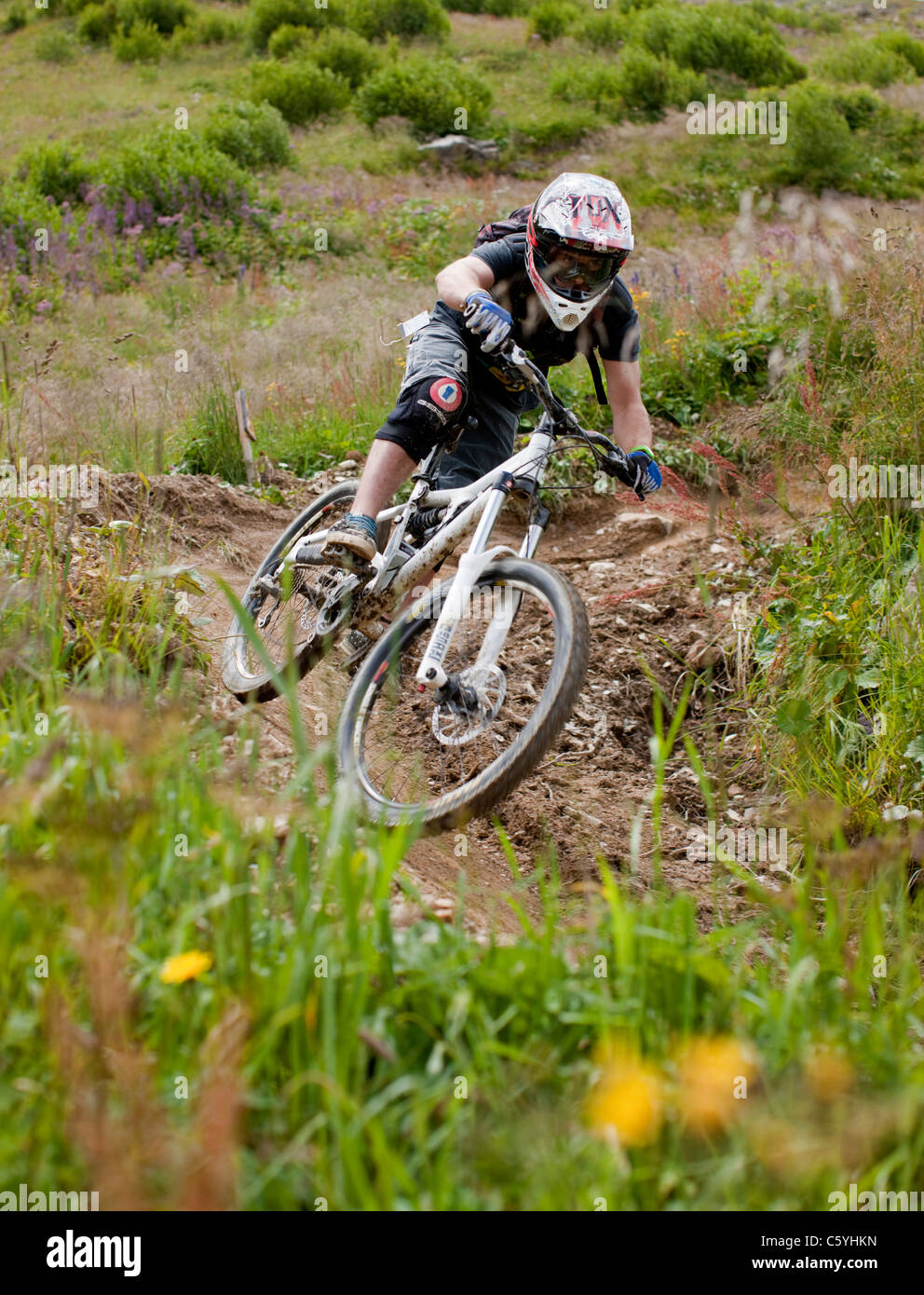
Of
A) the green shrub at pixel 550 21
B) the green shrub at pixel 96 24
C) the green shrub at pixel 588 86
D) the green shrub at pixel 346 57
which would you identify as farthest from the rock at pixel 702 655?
the green shrub at pixel 96 24

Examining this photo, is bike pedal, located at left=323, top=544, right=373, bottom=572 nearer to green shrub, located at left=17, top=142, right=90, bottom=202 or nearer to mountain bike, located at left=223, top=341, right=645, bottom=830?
mountain bike, located at left=223, top=341, right=645, bottom=830

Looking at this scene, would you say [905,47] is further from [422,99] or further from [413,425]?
[413,425]

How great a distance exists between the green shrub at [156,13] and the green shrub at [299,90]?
8141 mm

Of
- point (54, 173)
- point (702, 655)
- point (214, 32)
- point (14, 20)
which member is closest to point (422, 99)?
point (54, 173)

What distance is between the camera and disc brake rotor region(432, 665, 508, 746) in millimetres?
3129

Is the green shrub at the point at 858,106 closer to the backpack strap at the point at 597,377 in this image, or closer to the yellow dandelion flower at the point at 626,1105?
the backpack strap at the point at 597,377

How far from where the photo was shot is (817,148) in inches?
726

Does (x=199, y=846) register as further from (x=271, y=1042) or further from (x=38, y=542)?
(x=38, y=542)

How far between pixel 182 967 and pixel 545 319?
294cm

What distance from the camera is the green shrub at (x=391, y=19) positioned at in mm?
27172

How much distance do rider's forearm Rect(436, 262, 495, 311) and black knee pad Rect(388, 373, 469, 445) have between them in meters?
0.27

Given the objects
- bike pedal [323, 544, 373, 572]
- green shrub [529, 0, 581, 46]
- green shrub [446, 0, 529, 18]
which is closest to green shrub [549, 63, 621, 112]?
green shrub [529, 0, 581, 46]
